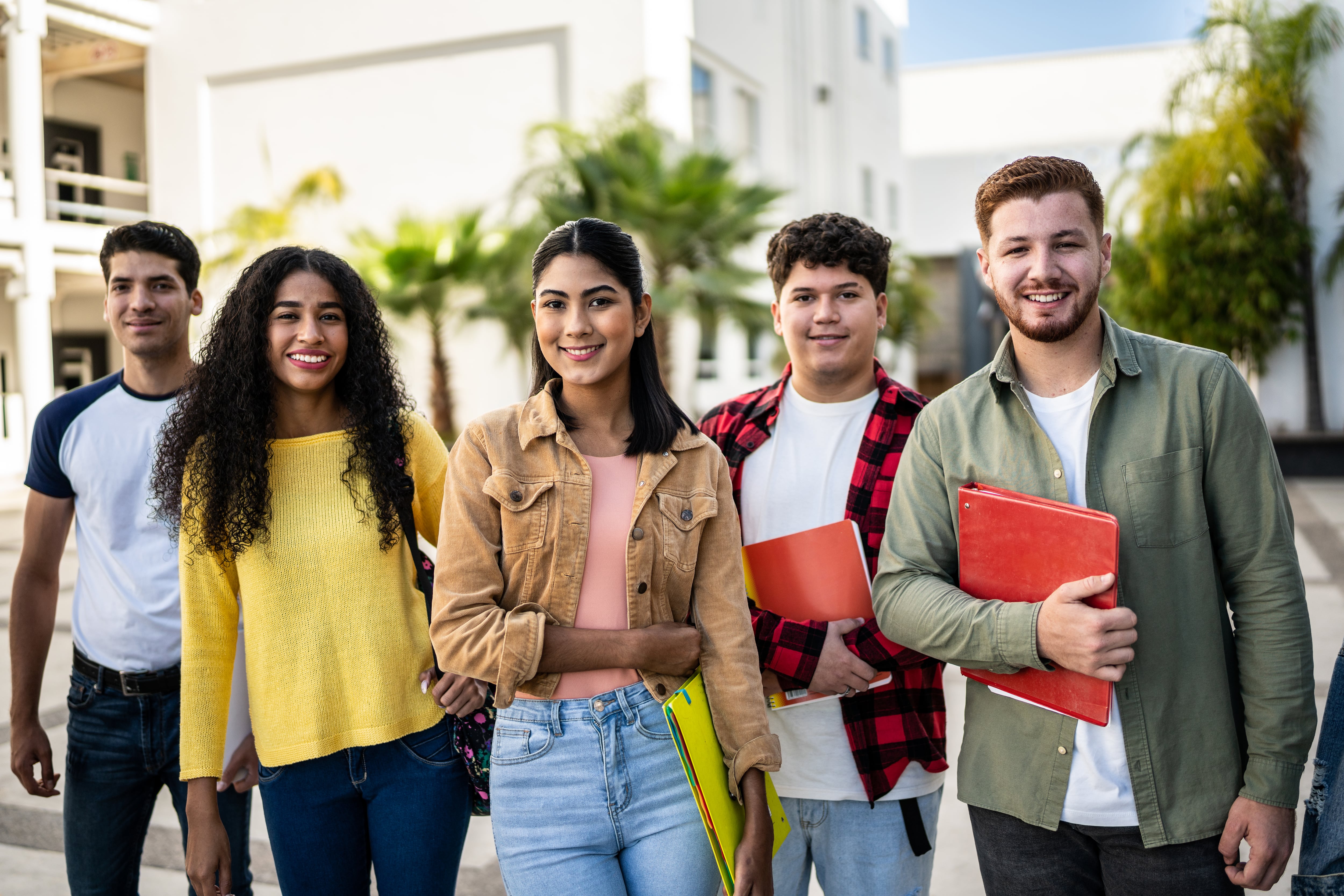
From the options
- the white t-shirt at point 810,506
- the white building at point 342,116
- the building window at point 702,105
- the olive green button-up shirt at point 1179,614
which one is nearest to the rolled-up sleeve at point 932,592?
the olive green button-up shirt at point 1179,614

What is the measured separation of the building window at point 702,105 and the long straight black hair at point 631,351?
15.1 meters

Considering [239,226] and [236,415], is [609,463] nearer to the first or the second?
[236,415]

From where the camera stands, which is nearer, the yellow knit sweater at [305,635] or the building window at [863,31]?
the yellow knit sweater at [305,635]

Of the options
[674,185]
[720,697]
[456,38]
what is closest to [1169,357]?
[720,697]

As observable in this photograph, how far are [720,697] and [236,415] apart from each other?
1.17 m

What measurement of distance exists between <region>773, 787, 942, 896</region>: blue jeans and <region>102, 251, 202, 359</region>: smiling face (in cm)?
194

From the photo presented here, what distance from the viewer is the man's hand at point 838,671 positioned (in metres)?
2.15

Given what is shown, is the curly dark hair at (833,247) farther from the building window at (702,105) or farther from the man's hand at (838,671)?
the building window at (702,105)

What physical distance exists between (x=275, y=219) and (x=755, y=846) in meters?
17.4

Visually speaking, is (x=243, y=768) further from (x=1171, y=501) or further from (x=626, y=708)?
(x=1171, y=501)

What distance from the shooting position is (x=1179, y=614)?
184 cm

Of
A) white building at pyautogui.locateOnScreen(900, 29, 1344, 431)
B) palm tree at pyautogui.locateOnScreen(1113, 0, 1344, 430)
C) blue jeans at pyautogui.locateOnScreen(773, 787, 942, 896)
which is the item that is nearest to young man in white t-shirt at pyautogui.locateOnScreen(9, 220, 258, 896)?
blue jeans at pyautogui.locateOnScreen(773, 787, 942, 896)

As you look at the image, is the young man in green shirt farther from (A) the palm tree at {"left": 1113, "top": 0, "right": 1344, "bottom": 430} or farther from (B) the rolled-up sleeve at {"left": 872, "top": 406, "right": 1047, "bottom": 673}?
(A) the palm tree at {"left": 1113, "top": 0, "right": 1344, "bottom": 430}

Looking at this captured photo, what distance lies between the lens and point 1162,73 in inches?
1177
